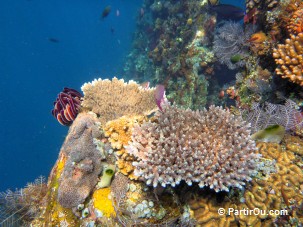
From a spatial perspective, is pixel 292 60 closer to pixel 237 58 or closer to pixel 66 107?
pixel 237 58

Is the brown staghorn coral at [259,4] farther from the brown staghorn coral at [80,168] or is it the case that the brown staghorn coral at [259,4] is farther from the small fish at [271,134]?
the brown staghorn coral at [80,168]

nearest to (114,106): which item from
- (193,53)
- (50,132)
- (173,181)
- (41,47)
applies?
(173,181)

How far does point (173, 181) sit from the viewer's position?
2631 millimetres

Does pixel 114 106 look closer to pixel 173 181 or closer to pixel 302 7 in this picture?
pixel 173 181

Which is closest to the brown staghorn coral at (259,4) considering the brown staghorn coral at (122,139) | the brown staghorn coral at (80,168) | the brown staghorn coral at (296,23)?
the brown staghorn coral at (296,23)

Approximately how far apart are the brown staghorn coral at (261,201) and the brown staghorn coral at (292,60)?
165cm

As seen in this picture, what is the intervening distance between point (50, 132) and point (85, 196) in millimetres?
51048

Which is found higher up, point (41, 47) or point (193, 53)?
point (41, 47)

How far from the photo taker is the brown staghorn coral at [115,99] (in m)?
4.14

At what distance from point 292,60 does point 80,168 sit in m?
4.01

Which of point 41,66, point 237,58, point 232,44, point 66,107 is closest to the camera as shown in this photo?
point 66,107

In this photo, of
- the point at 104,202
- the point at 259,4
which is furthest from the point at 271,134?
the point at 259,4

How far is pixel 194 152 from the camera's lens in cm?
270

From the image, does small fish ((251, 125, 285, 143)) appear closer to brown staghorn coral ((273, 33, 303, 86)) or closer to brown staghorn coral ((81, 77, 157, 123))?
brown staghorn coral ((273, 33, 303, 86))
